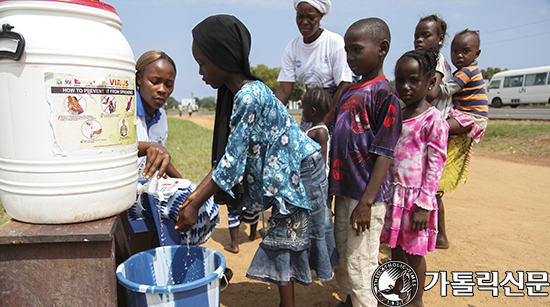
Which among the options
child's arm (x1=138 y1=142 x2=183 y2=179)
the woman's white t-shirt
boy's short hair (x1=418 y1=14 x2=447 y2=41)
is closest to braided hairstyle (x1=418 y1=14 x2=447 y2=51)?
boy's short hair (x1=418 y1=14 x2=447 y2=41)

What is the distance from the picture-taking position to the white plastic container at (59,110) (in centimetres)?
135

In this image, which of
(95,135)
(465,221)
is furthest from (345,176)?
(465,221)

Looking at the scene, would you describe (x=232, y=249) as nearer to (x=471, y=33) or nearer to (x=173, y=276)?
(x=173, y=276)

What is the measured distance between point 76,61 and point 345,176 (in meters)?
1.51

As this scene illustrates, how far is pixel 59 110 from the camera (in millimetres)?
1383

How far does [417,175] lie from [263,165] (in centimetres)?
104

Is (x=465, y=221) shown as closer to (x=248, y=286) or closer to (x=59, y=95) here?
(x=248, y=286)

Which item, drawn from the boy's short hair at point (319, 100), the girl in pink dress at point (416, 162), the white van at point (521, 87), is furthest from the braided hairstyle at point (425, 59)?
the white van at point (521, 87)

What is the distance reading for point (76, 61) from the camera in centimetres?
139

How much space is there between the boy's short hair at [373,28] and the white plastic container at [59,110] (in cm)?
132

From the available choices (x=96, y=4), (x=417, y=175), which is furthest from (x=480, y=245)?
(x=96, y=4)

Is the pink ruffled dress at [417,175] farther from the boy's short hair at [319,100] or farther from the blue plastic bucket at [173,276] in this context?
the blue plastic bucket at [173,276]

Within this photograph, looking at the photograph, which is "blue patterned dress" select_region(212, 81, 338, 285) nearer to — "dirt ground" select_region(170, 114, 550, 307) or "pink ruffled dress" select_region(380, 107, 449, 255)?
"pink ruffled dress" select_region(380, 107, 449, 255)

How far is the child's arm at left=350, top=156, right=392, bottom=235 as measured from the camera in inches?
79.6
